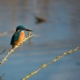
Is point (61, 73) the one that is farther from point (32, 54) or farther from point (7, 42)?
point (7, 42)

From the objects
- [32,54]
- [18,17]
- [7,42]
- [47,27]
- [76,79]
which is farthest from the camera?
[18,17]

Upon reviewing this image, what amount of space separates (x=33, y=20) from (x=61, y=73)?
242 inches

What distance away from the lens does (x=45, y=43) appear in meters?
7.97

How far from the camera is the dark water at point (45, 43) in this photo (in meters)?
5.64

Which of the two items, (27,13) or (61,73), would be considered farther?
(27,13)

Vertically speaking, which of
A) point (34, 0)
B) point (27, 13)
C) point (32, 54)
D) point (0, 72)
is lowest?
point (0, 72)

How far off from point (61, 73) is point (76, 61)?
761mm

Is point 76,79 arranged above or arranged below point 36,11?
below

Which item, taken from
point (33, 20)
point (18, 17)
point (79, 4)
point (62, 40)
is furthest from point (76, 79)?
point (79, 4)

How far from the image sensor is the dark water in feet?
18.5

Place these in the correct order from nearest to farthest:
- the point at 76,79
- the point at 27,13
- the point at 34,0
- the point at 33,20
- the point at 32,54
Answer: the point at 76,79, the point at 32,54, the point at 33,20, the point at 27,13, the point at 34,0

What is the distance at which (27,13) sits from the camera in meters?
13.3

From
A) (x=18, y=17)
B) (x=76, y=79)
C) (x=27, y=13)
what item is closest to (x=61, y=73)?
(x=76, y=79)

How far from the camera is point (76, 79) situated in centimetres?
537
